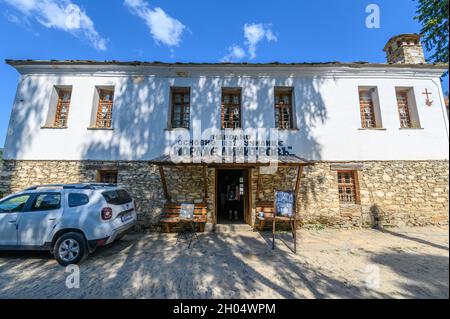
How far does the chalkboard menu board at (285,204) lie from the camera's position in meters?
5.30

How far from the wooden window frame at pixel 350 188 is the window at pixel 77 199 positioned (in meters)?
8.55

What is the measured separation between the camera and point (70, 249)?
13.8 feet

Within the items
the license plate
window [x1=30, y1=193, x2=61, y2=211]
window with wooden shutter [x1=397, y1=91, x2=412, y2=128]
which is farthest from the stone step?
window with wooden shutter [x1=397, y1=91, x2=412, y2=128]

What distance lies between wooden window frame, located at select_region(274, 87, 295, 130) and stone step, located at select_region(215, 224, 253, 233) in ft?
14.1

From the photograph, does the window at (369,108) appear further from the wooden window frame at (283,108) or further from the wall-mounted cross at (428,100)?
the wooden window frame at (283,108)

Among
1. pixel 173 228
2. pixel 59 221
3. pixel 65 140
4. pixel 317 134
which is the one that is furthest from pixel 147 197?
pixel 317 134

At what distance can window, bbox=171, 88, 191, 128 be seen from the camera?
788cm

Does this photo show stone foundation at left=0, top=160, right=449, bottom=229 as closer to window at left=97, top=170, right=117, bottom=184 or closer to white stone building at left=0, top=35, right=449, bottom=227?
white stone building at left=0, top=35, right=449, bottom=227

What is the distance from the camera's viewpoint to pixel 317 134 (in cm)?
753

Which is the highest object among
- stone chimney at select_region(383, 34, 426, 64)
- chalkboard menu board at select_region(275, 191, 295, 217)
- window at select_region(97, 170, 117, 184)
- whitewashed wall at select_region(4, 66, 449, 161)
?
stone chimney at select_region(383, 34, 426, 64)
